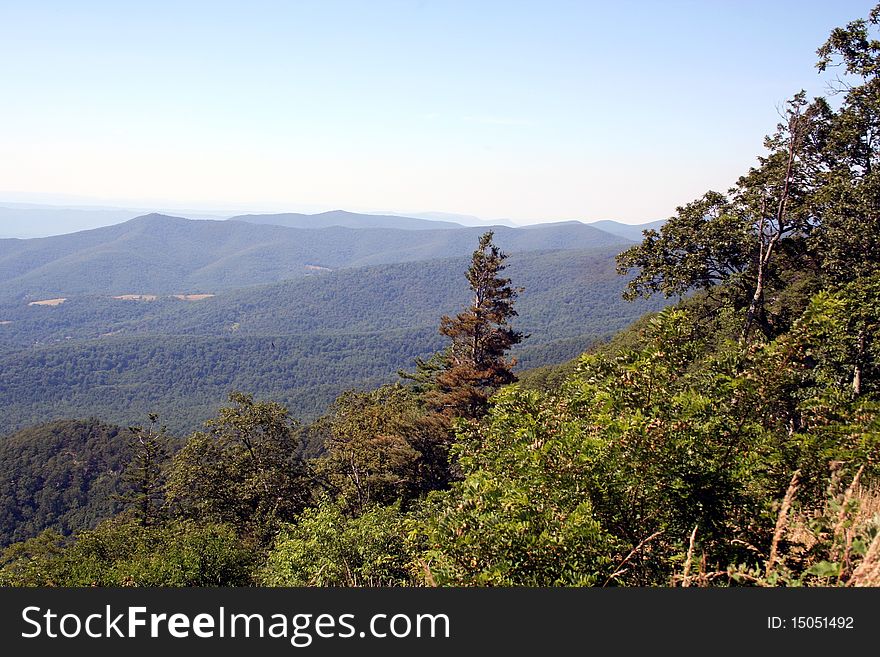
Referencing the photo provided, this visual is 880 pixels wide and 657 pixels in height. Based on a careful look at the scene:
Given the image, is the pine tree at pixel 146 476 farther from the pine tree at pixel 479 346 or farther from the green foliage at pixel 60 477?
the green foliage at pixel 60 477

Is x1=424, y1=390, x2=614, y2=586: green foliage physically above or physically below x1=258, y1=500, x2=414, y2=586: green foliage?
above

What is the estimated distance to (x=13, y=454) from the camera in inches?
3612

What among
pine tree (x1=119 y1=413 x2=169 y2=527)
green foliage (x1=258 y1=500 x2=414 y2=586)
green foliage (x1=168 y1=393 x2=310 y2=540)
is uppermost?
green foliage (x1=258 y1=500 x2=414 y2=586)

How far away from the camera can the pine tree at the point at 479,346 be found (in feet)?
83.7

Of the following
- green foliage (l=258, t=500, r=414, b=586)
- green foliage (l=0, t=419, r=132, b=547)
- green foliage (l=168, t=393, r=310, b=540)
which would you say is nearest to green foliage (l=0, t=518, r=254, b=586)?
green foliage (l=258, t=500, r=414, b=586)

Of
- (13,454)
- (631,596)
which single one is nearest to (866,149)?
(631,596)

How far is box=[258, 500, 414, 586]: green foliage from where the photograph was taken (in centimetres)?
1248

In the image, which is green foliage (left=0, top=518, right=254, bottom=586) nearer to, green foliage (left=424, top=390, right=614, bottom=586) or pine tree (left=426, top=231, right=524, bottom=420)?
pine tree (left=426, top=231, right=524, bottom=420)

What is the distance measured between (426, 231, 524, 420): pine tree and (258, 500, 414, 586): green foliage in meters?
10.8

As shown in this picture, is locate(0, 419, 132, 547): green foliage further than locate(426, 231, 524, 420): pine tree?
Yes

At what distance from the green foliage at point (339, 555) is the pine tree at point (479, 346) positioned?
10.8 meters

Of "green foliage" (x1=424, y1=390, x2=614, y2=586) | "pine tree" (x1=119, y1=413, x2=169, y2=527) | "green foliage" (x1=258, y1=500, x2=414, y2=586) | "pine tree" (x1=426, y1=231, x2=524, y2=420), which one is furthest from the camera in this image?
"pine tree" (x1=119, y1=413, x2=169, y2=527)

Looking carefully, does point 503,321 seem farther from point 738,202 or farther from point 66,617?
point 66,617

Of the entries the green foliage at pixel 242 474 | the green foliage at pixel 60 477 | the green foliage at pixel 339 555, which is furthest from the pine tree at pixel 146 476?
the green foliage at pixel 60 477
